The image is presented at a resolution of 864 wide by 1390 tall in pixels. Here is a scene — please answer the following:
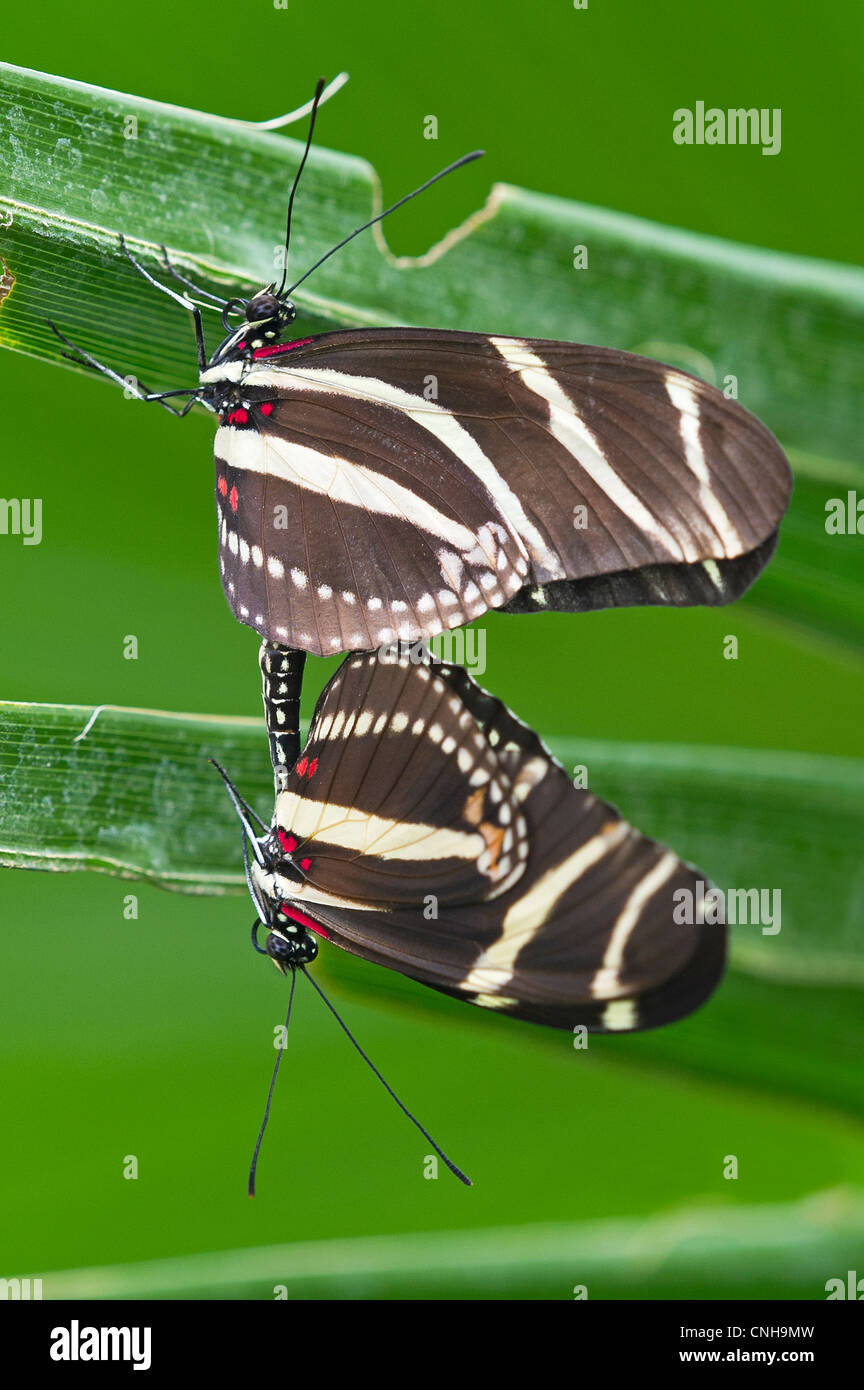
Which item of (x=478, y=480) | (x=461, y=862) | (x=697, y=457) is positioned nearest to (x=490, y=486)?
(x=478, y=480)

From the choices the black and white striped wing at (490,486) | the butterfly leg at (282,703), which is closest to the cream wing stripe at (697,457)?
the black and white striped wing at (490,486)

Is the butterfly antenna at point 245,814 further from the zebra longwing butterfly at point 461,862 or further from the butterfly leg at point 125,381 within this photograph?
the butterfly leg at point 125,381

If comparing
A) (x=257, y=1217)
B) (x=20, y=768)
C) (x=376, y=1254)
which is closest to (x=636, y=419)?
(x=20, y=768)

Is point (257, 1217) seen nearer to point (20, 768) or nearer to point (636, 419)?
point (20, 768)

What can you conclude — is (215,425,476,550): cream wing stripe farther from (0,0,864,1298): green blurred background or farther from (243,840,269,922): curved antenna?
(243,840,269,922): curved antenna

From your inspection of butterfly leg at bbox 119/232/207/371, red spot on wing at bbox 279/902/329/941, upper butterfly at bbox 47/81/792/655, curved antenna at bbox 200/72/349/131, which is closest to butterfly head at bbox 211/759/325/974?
red spot on wing at bbox 279/902/329/941

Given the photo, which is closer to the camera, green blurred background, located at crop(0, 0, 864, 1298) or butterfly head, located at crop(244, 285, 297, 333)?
butterfly head, located at crop(244, 285, 297, 333)

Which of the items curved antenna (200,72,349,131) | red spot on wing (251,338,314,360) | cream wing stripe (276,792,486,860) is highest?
curved antenna (200,72,349,131)

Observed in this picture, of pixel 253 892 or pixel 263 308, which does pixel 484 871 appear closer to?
pixel 253 892
